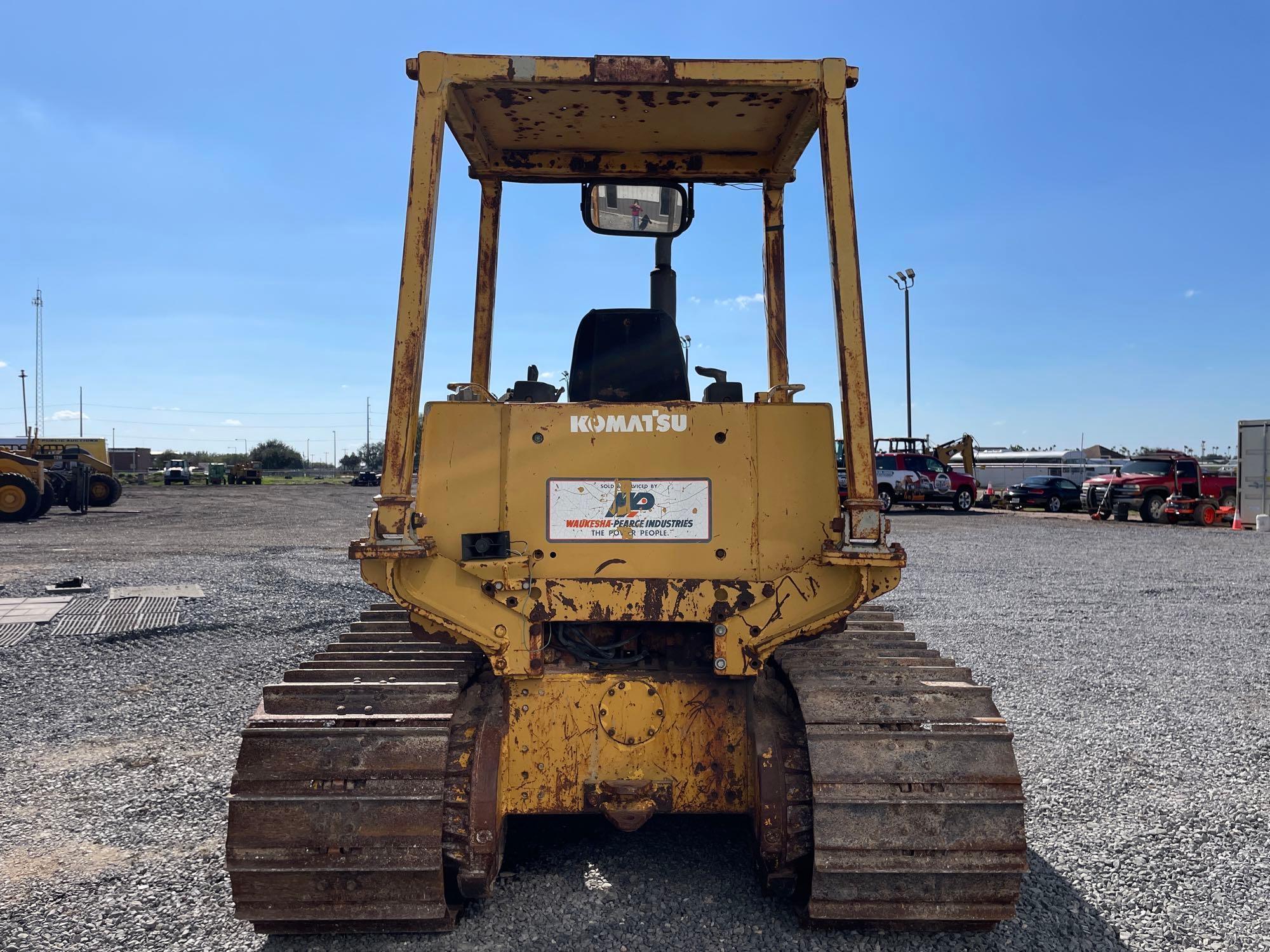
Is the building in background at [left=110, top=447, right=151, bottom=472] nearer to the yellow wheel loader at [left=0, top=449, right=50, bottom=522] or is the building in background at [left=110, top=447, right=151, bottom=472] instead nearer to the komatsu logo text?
the yellow wheel loader at [left=0, top=449, right=50, bottom=522]

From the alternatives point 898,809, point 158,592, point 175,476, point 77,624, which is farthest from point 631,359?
point 175,476

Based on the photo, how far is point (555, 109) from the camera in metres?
3.78

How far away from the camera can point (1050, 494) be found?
31594mm

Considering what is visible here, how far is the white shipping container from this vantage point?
23.6 m

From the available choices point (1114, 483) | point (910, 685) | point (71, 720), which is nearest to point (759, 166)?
point (910, 685)

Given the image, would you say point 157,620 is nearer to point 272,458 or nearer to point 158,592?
point 158,592

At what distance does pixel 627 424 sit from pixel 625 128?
1.43 metres

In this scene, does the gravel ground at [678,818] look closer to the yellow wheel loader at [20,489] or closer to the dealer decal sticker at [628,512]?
the dealer decal sticker at [628,512]

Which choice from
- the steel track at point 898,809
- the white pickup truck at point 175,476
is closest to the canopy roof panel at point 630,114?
the steel track at point 898,809

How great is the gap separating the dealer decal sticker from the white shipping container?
25.4m

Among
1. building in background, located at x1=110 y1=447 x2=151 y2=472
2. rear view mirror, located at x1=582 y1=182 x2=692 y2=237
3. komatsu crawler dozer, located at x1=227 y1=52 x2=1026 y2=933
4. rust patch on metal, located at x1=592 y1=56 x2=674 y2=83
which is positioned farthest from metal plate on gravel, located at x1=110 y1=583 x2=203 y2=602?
building in background, located at x1=110 y1=447 x2=151 y2=472

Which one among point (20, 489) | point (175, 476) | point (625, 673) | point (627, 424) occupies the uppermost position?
point (175, 476)

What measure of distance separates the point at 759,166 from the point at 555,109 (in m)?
1.08

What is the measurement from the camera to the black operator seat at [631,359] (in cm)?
398
